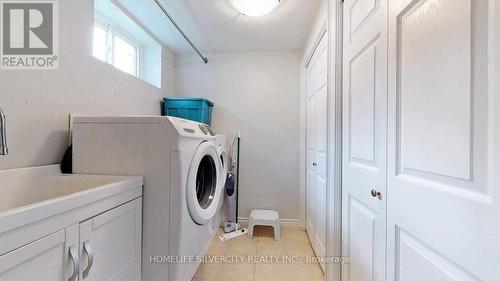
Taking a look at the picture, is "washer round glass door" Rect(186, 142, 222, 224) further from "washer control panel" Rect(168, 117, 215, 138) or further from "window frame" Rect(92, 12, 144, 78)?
"window frame" Rect(92, 12, 144, 78)

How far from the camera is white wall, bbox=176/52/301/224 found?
111 inches

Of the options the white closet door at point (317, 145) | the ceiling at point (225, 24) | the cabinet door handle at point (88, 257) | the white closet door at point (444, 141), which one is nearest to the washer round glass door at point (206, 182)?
the cabinet door handle at point (88, 257)

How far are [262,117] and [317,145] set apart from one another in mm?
959

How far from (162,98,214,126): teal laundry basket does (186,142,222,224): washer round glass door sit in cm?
90

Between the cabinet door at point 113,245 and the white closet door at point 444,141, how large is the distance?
44.9 inches

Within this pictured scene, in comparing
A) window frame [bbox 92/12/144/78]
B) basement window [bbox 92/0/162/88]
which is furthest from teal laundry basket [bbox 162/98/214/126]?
window frame [bbox 92/12/144/78]

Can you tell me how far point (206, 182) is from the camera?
68.8 inches

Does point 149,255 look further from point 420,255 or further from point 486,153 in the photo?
point 486,153

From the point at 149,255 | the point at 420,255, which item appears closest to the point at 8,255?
the point at 149,255

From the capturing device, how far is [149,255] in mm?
1171

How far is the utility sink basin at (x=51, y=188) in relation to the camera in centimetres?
73

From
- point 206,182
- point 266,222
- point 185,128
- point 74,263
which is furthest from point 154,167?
point 266,222

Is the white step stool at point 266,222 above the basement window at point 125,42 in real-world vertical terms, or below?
below

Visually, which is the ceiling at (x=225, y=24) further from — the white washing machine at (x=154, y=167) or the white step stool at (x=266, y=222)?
the white step stool at (x=266, y=222)
